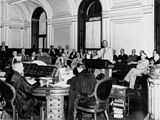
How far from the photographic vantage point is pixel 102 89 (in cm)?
443

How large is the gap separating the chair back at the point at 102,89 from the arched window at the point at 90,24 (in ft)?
28.3

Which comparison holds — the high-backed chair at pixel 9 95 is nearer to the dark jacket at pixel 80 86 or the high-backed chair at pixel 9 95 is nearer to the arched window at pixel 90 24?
the dark jacket at pixel 80 86

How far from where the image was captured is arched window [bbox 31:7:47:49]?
17781mm

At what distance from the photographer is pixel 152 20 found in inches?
412

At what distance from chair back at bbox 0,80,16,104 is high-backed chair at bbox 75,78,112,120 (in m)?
1.22

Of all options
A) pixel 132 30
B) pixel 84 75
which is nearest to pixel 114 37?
pixel 132 30

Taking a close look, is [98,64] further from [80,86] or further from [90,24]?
[90,24]

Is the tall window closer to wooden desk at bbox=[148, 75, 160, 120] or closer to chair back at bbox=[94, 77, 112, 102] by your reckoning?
wooden desk at bbox=[148, 75, 160, 120]

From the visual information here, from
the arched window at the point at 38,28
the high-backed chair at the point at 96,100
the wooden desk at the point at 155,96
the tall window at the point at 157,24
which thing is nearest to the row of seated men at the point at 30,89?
the high-backed chair at the point at 96,100

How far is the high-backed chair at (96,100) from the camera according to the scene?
14.4 ft

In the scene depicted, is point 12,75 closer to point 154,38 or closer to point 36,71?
point 36,71

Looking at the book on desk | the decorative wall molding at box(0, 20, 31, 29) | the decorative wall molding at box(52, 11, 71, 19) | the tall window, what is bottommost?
the book on desk

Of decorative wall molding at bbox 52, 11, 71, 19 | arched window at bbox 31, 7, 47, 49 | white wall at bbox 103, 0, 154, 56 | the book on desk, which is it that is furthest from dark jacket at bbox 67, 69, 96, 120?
arched window at bbox 31, 7, 47, 49

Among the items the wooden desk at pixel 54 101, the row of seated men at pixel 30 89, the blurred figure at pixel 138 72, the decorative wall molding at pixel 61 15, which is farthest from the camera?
the decorative wall molding at pixel 61 15
